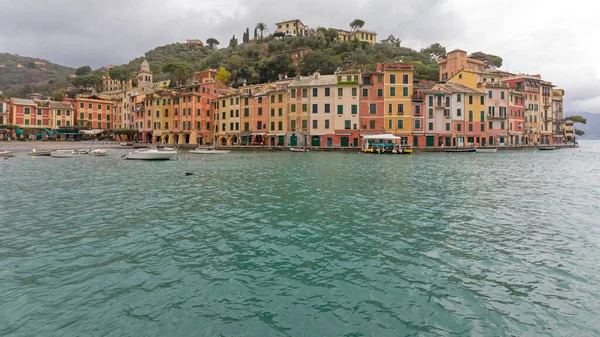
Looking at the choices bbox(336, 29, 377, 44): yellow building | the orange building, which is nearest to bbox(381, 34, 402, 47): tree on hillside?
bbox(336, 29, 377, 44): yellow building

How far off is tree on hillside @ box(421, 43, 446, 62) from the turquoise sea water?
113190 mm

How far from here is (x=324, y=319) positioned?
578cm

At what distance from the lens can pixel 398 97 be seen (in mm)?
59781

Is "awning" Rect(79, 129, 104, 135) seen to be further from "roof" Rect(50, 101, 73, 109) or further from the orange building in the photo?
the orange building

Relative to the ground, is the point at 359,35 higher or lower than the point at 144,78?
higher

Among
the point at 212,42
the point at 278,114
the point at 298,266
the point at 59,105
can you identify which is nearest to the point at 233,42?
the point at 212,42

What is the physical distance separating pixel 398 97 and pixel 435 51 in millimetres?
71164

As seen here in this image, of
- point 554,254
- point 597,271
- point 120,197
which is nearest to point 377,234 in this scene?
point 554,254

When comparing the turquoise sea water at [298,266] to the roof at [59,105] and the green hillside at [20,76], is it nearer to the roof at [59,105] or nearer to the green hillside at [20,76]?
the roof at [59,105]

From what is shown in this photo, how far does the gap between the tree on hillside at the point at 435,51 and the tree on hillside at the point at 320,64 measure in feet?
143

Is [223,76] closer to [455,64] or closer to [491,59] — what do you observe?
[455,64]

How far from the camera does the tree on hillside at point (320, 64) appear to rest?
89.2 meters

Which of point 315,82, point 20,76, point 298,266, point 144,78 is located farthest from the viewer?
point 20,76

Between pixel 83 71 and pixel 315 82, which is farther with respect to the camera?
pixel 83 71
